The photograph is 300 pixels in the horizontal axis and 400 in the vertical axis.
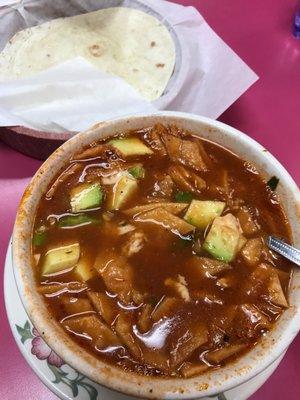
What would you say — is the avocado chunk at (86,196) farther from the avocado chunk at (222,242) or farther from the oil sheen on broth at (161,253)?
the avocado chunk at (222,242)

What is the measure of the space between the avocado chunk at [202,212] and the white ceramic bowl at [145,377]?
17cm

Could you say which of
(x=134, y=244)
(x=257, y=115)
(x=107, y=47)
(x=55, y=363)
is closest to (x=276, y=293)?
(x=134, y=244)

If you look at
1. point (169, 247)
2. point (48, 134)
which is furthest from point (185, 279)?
point (48, 134)

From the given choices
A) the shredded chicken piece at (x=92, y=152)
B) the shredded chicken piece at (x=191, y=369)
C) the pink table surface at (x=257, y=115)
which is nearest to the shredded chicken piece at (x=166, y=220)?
the shredded chicken piece at (x=92, y=152)

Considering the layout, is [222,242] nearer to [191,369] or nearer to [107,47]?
[191,369]

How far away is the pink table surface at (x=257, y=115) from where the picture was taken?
4.76 feet

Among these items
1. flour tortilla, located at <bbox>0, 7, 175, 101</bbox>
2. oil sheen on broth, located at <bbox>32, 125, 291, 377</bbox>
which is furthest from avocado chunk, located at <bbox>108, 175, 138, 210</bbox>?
flour tortilla, located at <bbox>0, 7, 175, 101</bbox>

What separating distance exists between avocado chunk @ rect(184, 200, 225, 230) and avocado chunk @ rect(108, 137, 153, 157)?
0.21 metres

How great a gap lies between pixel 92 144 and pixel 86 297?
0.43 m

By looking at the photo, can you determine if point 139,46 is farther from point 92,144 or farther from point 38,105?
point 92,144

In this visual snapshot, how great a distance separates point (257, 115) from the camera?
2057 mm

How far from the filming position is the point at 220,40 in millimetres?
2166

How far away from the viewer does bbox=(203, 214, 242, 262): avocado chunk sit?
126cm

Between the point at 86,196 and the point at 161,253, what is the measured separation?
24cm
